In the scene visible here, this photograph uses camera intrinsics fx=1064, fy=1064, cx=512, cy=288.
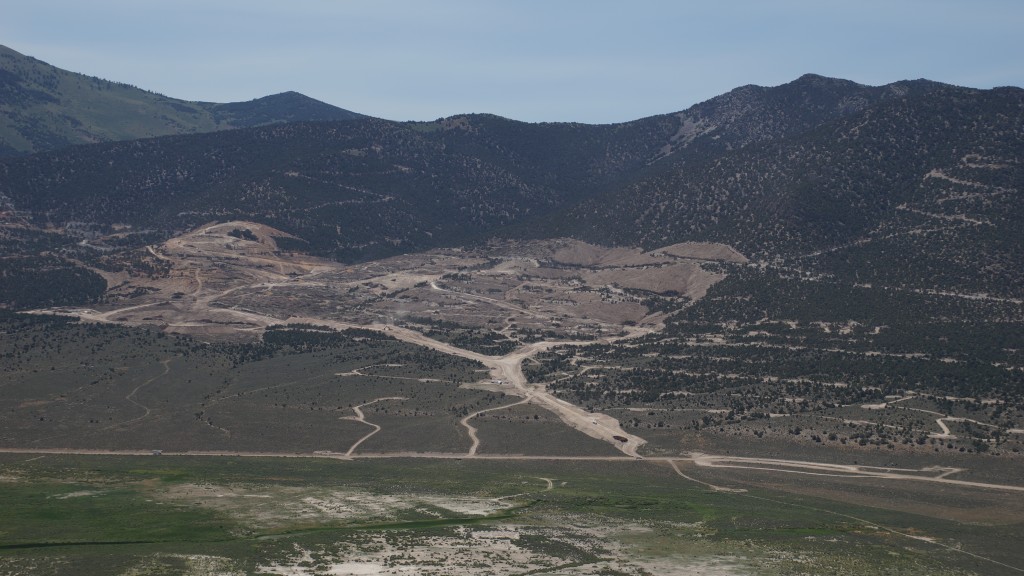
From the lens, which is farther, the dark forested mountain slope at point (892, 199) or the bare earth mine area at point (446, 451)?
the dark forested mountain slope at point (892, 199)

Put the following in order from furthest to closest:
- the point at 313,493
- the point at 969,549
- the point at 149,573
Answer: the point at 313,493 → the point at 969,549 → the point at 149,573

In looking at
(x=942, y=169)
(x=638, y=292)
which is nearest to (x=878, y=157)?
(x=942, y=169)

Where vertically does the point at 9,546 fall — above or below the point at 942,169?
below

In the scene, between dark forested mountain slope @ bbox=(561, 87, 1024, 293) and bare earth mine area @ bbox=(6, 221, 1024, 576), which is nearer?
bare earth mine area @ bbox=(6, 221, 1024, 576)

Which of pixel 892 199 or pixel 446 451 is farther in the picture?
pixel 892 199

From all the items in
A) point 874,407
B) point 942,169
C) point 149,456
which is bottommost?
point 149,456

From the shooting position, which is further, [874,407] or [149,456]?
[874,407]

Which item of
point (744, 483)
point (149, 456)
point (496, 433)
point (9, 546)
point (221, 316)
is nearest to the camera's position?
point (9, 546)

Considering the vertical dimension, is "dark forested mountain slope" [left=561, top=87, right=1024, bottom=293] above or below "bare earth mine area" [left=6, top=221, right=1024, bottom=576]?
above

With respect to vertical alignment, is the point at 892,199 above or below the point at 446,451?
above

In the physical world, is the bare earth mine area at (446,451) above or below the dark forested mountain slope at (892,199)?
below

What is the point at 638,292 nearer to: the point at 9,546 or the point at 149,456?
the point at 149,456
